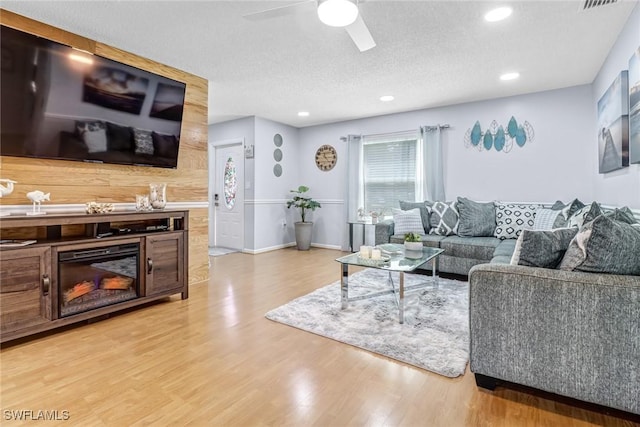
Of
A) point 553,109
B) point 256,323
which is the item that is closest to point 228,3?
point 256,323

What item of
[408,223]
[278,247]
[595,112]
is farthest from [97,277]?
[595,112]

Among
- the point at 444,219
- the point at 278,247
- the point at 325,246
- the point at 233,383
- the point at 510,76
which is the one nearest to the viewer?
the point at 233,383

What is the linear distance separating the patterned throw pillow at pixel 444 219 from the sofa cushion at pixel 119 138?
369cm

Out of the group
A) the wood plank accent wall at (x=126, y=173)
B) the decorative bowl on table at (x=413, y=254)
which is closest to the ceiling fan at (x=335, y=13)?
the wood plank accent wall at (x=126, y=173)

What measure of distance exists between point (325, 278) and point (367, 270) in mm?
648

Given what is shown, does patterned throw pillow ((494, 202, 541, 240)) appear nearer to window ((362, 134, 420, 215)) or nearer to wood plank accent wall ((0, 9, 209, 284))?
window ((362, 134, 420, 215))

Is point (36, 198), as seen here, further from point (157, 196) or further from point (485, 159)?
point (485, 159)

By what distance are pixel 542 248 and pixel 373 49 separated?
7.60ft

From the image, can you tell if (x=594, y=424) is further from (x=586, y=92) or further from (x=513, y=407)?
(x=586, y=92)

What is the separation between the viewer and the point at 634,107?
226 centimetres

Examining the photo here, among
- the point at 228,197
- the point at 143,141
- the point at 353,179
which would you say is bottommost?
the point at 228,197

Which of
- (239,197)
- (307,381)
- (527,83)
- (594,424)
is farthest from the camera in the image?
(239,197)

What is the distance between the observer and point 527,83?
3.90 metres

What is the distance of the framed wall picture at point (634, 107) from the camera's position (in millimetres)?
2199
